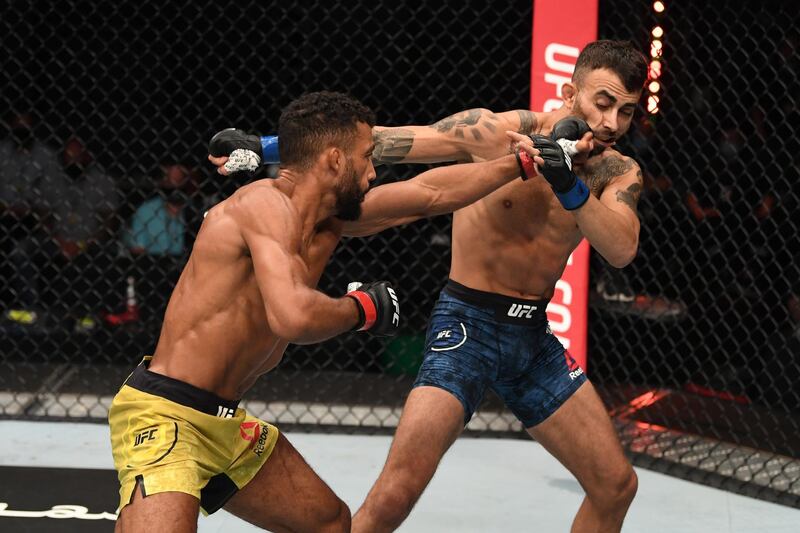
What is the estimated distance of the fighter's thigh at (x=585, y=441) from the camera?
9.10ft

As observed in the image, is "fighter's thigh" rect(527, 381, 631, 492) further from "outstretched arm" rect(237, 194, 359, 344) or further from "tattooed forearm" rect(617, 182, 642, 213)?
"outstretched arm" rect(237, 194, 359, 344)

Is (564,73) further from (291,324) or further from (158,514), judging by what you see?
(158,514)

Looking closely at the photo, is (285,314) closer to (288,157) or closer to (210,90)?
(288,157)

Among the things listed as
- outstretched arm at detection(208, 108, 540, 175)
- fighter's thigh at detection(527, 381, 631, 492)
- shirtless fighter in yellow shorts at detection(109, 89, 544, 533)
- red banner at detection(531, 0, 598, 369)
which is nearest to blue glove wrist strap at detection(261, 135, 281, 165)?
outstretched arm at detection(208, 108, 540, 175)

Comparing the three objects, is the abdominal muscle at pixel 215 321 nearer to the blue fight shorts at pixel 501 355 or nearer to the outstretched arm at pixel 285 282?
the outstretched arm at pixel 285 282

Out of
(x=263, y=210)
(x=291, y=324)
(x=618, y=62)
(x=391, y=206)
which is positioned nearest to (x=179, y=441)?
(x=291, y=324)

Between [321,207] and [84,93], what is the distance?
338 centimetres

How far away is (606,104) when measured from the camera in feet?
9.00

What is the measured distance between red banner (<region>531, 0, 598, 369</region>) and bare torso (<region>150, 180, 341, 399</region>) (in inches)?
89.5

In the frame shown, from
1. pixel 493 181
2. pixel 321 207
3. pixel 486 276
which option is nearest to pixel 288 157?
pixel 321 207

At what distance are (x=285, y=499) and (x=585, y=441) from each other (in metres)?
0.82

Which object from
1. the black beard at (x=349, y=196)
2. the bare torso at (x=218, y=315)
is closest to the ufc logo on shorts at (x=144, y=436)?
the bare torso at (x=218, y=315)

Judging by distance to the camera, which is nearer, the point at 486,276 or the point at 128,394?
the point at 128,394

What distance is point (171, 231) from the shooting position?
5.41 m
